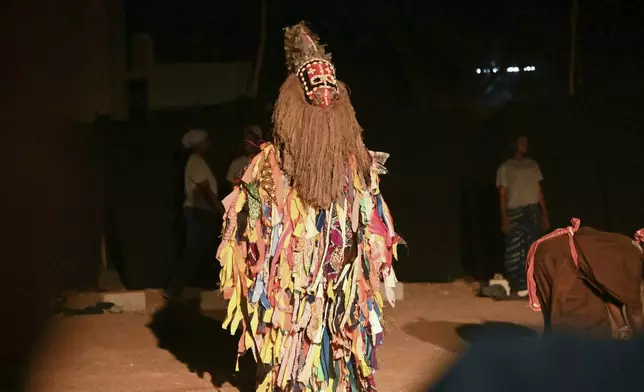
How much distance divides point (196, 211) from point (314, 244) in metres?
4.16

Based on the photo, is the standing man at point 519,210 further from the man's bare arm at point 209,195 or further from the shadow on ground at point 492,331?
the man's bare arm at point 209,195

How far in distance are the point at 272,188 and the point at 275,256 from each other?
0.36 metres

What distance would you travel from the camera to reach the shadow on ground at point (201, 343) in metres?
5.88

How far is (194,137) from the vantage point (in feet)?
28.5

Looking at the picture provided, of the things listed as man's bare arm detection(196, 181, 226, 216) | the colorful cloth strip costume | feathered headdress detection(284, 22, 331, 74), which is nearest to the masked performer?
the colorful cloth strip costume

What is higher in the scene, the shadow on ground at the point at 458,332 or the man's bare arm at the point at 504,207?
the man's bare arm at the point at 504,207

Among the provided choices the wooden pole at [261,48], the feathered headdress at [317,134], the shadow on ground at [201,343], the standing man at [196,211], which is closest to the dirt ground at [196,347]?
the shadow on ground at [201,343]

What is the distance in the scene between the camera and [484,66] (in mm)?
11469

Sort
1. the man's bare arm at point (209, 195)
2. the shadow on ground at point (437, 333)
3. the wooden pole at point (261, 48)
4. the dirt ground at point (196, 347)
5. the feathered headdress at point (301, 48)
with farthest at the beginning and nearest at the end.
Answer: the wooden pole at point (261, 48) < the man's bare arm at point (209, 195) < the shadow on ground at point (437, 333) < the dirt ground at point (196, 347) < the feathered headdress at point (301, 48)

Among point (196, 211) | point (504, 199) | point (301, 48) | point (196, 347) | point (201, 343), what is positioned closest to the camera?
point (301, 48)

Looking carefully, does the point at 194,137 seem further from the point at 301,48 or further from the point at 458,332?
the point at 301,48

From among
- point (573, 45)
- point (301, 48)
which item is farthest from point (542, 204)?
point (301, 48)

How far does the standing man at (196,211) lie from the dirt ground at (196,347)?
1.47 feet

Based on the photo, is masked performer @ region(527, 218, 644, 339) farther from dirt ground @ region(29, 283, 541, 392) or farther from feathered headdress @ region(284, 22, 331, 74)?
feathered headdress @ region(284, 22, 331, 74)
